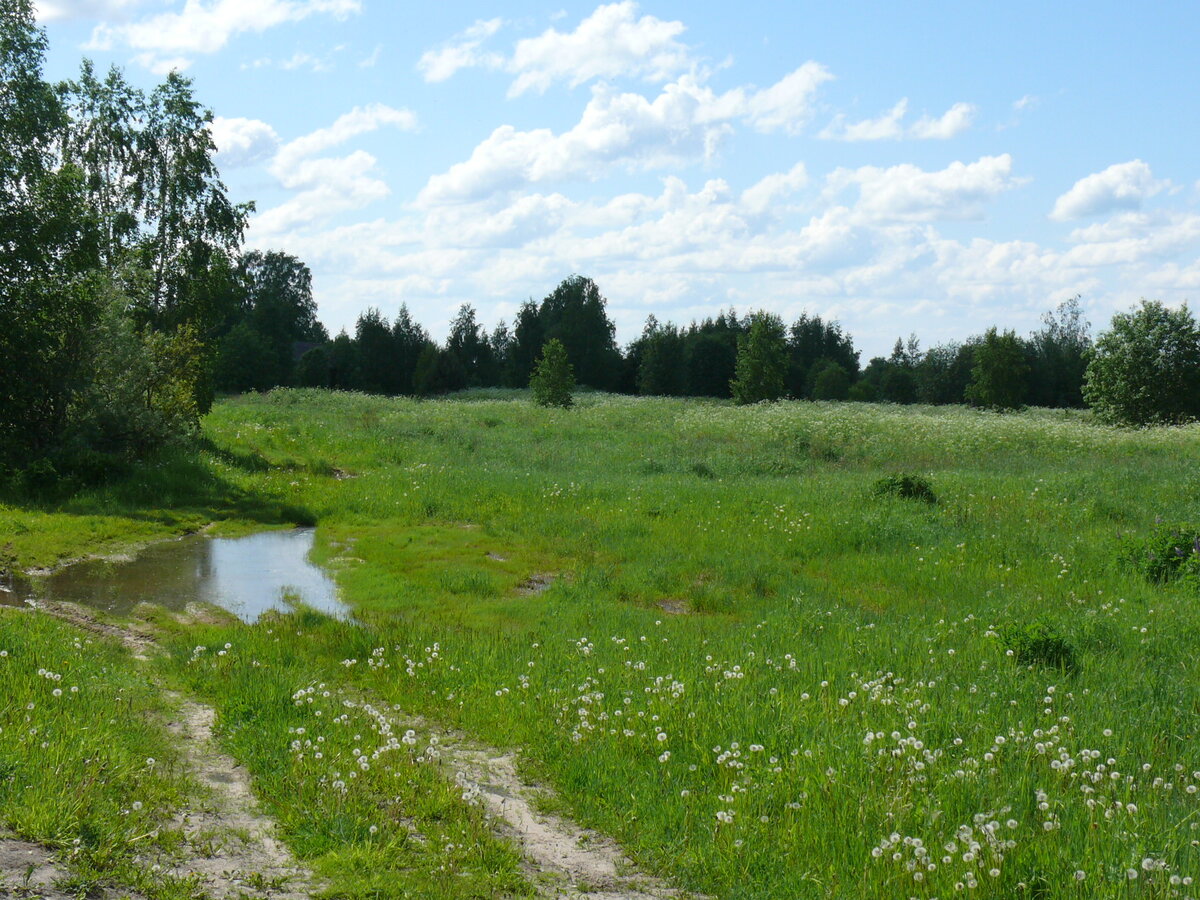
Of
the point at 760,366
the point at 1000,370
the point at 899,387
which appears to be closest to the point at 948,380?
the point at 899,387

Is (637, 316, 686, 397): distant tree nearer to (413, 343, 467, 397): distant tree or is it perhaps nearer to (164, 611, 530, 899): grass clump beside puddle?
(413, 343, 467, 397): distant tree

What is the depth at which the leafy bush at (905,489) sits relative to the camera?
18.7m

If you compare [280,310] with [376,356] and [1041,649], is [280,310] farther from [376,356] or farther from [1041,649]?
[1041,649]

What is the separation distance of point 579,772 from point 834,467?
2143cm

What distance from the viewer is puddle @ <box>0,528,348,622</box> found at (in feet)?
41.2

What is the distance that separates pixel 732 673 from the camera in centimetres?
822

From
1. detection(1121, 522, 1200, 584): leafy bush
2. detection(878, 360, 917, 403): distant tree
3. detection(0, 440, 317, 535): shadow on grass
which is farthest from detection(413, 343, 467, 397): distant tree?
detection(1121, 522, 1200, 584): leafy bush

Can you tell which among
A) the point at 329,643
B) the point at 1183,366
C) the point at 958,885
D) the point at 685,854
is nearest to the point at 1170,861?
the point at 958,885

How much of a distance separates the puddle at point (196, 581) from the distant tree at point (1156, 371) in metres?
48.5

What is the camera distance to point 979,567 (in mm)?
13891

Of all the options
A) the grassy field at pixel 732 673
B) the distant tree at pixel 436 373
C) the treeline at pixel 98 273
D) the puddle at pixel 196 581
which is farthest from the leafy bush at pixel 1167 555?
the distant tree at pixel 436 373

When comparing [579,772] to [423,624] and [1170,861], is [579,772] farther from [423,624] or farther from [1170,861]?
[423,624]

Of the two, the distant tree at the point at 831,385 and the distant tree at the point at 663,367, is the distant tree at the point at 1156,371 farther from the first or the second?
the distant tree at the point at 663,367

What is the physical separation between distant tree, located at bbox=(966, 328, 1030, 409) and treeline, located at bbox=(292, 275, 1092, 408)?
711cm
